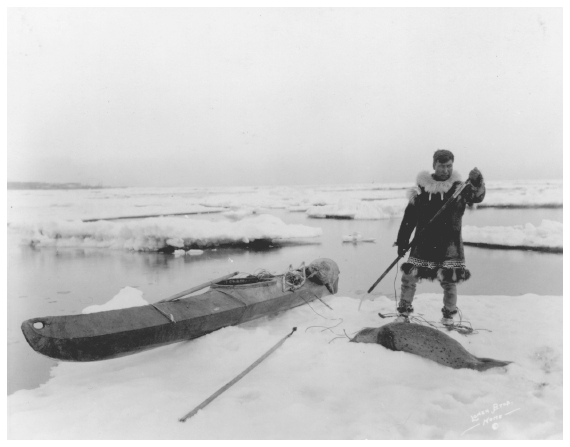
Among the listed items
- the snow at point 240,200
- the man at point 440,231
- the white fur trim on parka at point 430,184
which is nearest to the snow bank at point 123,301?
the snow at point 240,200

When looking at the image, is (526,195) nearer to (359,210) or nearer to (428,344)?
(359,210)

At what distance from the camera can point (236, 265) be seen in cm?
685

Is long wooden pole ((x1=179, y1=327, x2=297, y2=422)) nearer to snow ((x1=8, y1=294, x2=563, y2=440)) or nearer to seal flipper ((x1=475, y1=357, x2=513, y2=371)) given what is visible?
snow ((x1=8, y1=294, x2=563, y2=440))

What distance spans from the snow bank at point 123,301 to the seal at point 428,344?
8.74ft

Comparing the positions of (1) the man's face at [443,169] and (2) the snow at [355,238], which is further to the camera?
(2) the snow at [355,238]

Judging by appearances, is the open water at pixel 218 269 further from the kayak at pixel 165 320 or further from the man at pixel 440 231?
the kayak at pixel 165 320

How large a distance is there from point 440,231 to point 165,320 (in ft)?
8.02

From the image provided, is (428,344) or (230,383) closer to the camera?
(230,383)

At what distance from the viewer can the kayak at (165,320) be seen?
2801 millimetres

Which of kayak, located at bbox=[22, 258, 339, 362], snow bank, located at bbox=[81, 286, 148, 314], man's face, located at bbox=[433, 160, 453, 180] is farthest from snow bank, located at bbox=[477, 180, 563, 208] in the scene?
snow bank, located at bbox=[81, 286, 148, 314]

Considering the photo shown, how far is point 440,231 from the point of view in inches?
146

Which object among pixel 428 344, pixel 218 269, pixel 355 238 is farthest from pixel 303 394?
pixel 355 238

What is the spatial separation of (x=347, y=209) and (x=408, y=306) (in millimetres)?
4446

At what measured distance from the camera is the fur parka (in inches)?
145
